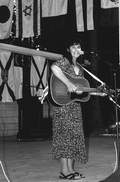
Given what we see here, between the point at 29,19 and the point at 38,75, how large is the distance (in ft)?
11.2

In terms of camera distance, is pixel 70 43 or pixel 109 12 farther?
pixel 109 12

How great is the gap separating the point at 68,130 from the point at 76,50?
109 cm

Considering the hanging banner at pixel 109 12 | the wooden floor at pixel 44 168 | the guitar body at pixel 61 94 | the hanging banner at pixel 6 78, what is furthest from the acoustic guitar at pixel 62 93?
the hanging banner at pixel 6 78

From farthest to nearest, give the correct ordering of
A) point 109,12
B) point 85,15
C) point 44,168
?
point 85,15
point 109,12
point 44,168

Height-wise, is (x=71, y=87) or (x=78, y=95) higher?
(x=71, y=87)

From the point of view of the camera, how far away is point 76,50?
4344mm

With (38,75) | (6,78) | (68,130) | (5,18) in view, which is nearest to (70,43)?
(68,130)

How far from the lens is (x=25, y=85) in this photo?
11945 millimetres

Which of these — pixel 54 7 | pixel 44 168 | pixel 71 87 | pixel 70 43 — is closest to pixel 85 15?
pixel 54 7

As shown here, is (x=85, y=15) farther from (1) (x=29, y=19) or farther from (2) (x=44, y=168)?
(2) (x=44, y=168)

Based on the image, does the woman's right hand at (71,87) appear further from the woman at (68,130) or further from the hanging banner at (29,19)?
the hanging banner at (29,19)

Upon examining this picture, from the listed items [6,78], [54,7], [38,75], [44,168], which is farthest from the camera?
[38,75]

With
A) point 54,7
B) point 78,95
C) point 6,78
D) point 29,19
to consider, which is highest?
point 54,7

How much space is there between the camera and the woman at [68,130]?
4301mm
